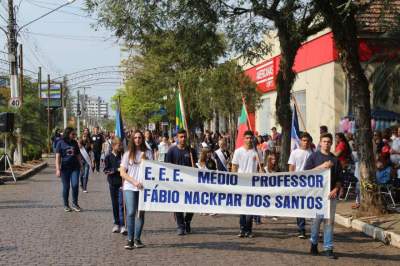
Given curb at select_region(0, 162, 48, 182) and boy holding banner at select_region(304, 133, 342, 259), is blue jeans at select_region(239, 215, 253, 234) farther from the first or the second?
curb at select_region(0, 162, 48, 182)

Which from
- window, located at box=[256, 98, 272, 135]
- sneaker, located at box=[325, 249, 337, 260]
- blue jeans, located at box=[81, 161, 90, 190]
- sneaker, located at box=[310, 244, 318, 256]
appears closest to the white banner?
sneaker, located at box=[310, 244, 318, 256]

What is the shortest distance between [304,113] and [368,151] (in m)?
15.4

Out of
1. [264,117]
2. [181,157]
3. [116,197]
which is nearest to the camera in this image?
[181,157]

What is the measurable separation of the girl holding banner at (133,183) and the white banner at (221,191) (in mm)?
121

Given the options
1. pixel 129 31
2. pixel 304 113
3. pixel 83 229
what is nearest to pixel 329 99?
pixel 304 113

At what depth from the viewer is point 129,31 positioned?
15.5m

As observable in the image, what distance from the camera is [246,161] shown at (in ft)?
34.2

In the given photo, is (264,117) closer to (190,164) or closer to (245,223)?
(190,164)

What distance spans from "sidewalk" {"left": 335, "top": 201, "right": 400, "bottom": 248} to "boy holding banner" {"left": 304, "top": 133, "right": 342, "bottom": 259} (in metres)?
1.50

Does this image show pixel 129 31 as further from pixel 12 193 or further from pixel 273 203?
pixel 273 203

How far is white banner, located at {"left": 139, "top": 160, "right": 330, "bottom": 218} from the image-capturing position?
9.38 m

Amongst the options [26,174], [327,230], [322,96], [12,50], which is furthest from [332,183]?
[12,50]

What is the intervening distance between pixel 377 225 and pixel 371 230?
0.87ft

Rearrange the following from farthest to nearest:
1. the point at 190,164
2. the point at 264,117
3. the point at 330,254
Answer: the point at 264,117 < the point at 190,164 < the point at 330,254
